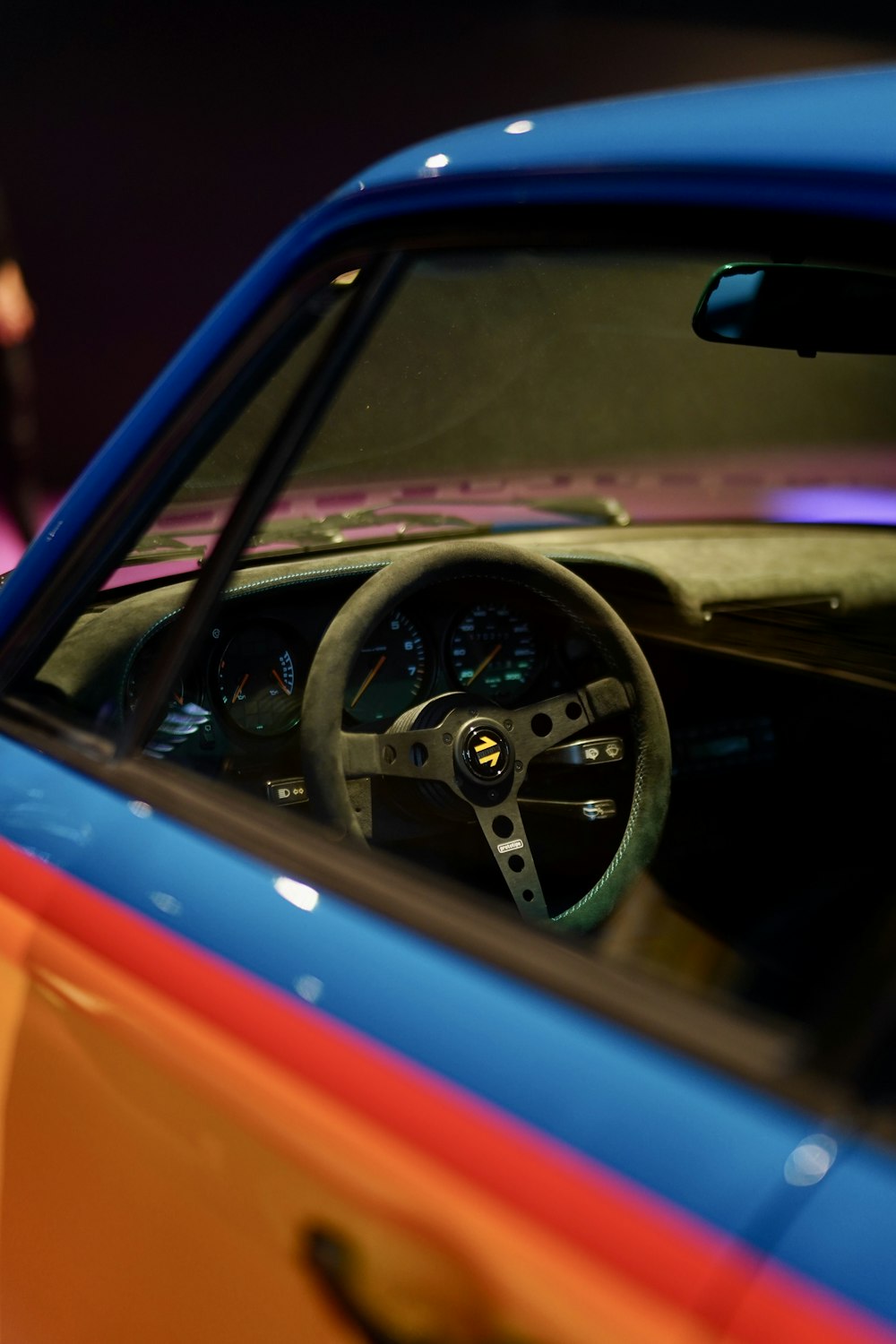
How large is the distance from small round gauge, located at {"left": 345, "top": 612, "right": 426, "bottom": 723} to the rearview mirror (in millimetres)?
621

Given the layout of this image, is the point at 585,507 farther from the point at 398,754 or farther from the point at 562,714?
the point at 398,754

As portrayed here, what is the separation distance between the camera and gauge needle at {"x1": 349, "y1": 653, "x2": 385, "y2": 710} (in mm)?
1942

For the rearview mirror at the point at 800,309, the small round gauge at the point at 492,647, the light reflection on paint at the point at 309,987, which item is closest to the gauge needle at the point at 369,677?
the small round gauge at the point at 492,647

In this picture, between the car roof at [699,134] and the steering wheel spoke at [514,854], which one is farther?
the steering wheel spoke at [514,854]

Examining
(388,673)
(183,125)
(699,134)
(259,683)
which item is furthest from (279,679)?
(183,125)

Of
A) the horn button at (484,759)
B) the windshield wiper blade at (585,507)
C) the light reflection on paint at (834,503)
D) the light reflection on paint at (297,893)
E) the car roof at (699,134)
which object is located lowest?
the light reflection on paint at (297,893)

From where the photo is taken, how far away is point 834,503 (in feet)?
15.3

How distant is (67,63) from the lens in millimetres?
7449

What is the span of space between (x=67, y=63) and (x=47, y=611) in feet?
22.8

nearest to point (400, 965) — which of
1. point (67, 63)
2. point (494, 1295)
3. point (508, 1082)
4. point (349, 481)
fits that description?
point (508, 1082)

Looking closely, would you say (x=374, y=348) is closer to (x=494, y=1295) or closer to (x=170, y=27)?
(x=494, y=1295)

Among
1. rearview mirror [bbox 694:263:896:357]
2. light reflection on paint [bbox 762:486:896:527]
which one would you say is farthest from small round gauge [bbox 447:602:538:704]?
light reflection on paint [bbox 762:486:896:527]

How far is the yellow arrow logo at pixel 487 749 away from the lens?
176 cm

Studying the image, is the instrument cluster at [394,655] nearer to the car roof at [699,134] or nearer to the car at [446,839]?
the car at [446,839]
